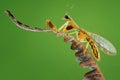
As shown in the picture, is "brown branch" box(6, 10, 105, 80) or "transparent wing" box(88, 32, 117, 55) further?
"transparent wing" box(88, 32, 117, 55)

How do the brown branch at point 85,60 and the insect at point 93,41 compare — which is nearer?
the brown branch at point 85,60

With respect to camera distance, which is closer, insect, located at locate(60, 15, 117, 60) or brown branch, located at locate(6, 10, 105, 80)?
brown branch, located at locate(6, 10, 105, 80)

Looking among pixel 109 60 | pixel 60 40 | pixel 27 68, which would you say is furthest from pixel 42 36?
pixel 109 60

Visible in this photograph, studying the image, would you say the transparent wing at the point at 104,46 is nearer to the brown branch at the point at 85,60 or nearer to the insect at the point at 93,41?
the insect at the point at 93,41

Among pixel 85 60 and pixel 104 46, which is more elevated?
pixel 104 46

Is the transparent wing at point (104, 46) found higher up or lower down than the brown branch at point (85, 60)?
higher up

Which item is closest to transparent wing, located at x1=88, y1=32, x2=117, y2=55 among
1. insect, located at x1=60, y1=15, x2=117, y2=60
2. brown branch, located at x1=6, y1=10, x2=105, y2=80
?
insect, located at x1=60, y1=15, x2=117, y2=60

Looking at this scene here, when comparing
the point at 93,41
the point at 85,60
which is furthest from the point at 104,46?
the point at 85,60

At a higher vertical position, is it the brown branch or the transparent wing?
the transparent wing

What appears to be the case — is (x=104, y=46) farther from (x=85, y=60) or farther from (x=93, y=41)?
(x=85, y=60)

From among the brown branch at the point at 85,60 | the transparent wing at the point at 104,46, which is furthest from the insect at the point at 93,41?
the brown branch at the point at 85,60

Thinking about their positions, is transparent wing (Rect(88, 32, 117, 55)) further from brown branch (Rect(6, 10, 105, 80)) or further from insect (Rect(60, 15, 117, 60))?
brown branch (Rect(6, 10, 105, 80))

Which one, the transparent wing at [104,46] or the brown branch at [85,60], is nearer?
the brown branch at [85,60]
